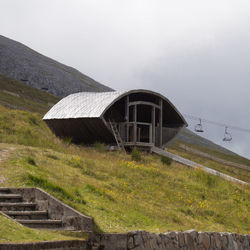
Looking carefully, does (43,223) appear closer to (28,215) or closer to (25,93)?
(28,215)

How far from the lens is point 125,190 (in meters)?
17.3

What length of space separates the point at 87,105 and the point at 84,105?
40 cm

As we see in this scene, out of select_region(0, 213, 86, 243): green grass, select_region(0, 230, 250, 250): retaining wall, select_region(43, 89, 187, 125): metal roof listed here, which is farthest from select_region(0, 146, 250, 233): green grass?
select_region(43, 89, 187, 125): metal roof

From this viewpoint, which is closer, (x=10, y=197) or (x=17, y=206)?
(x=17, y=206)

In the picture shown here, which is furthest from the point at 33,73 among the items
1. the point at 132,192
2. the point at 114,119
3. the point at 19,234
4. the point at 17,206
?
the point at 19,234

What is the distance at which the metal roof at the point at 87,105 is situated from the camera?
29766 mm

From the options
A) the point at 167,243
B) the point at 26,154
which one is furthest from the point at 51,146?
the point at 167,243

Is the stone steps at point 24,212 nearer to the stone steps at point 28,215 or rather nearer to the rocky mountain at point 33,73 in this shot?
the stone steps at point 28,215

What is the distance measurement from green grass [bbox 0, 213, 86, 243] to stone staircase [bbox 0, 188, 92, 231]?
3.16ft

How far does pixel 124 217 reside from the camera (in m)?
13.0

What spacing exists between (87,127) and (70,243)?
2283 centimetres

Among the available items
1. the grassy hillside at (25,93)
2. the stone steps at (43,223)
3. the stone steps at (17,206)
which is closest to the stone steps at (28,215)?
the stone steps at (17,206)

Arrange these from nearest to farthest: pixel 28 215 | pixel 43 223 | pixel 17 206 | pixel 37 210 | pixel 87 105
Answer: pixel 43 223 < pixel 28 215 < pixel 17 206 < pixel 37 210 < pixel 87 105

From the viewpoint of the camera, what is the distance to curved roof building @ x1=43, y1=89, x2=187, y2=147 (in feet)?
99.9
